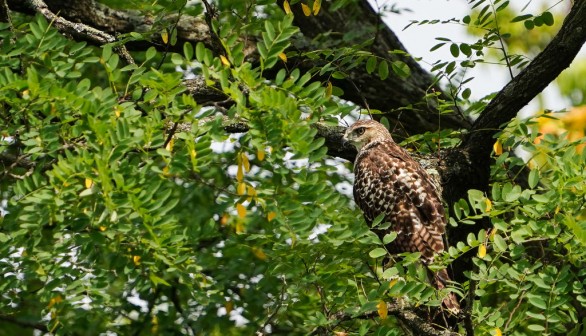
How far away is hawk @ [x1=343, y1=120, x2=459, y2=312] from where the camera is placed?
20.2 feet

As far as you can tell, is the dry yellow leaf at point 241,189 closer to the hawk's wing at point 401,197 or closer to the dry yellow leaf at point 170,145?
the dry yellow leaf at point 170,145

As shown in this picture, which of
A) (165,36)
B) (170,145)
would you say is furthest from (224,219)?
(170,145)

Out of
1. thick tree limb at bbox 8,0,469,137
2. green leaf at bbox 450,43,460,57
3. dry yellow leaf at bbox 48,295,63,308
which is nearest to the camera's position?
dry yellow leaf at bbox 48,295,63,308

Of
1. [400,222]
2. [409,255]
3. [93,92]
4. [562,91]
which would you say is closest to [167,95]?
[93,92]

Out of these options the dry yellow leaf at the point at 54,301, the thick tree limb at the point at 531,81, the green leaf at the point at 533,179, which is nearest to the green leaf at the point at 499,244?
the green leaf at the point at 533,179

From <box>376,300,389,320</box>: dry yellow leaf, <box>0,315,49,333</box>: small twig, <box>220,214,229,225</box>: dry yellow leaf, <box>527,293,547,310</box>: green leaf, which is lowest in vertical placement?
<box>0,315,49,333</box>: small twig

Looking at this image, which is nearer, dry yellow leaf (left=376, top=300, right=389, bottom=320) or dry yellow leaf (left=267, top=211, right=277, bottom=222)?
dry yellow leaf (left=267, top=211, right=277, bottom=222)

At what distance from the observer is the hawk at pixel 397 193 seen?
243 inches

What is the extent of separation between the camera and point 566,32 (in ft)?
18.8

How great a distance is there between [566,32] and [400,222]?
1541 mm

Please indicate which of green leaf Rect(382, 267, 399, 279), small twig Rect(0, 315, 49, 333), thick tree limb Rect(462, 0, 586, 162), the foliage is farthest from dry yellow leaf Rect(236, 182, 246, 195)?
small twig Rect(0, 315, 49, 333)

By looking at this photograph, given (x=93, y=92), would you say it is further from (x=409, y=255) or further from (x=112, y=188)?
(x=409, y=255)

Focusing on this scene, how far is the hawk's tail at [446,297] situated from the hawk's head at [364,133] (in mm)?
1360

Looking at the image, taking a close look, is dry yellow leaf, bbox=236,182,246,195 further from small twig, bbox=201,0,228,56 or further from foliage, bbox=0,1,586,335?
small twig, bbox=201,0,228,56
